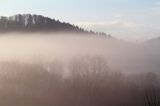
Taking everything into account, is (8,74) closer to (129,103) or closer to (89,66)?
(89,66)

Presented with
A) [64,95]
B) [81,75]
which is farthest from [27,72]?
[64,95]

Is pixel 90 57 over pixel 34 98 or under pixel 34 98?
over

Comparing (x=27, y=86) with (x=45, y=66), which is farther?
(x=45, y=66)

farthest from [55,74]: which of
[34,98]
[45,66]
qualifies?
[34,98]

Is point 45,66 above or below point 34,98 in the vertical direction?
above

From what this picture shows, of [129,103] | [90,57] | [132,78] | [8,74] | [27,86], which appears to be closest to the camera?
[129,103]

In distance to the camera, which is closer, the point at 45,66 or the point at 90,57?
the point at 45,66

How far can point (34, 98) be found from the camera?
102688 mm

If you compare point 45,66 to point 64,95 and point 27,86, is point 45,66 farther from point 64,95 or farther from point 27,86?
point 64,95

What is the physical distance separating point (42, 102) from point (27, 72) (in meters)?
24.8

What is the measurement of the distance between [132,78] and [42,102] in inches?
1501

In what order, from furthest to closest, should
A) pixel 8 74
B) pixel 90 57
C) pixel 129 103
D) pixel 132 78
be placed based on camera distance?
pixel 90 57
pixel 132 78
pixel 8 74
pixel 129 103

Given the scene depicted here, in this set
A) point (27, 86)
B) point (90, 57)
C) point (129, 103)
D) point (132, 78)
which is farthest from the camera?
point (90, 57)

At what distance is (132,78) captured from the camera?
13125cm
